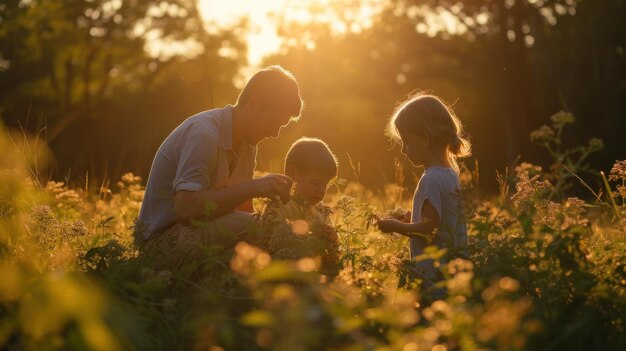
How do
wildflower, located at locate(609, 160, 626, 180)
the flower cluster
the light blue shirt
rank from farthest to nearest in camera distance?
the light blue shirt
wildflower, located at locate(609, 160, 626, 180)
the flower cluster

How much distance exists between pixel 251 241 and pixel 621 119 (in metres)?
20.5

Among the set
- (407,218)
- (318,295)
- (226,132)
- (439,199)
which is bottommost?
(407,218)

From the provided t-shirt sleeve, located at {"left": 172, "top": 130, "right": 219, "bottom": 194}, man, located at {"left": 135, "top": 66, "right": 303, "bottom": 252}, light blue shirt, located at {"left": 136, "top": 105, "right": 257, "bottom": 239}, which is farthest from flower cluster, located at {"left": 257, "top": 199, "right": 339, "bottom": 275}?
light blue shirt, located at {"left": 136, "top": 105, "right": 257, "bottom": 239}

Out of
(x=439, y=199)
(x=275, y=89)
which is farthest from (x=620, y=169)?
(x=275, y=89)

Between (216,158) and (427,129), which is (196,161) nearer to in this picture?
(216,158)

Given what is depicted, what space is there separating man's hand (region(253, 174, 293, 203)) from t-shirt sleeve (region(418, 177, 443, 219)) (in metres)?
0.83

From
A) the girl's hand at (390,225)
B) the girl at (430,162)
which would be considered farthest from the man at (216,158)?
the girl at (430,162)

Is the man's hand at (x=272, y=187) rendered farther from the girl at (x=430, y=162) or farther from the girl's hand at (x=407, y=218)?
the girl's hand at (x=407, y=218)

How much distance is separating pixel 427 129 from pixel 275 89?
3.46 feet

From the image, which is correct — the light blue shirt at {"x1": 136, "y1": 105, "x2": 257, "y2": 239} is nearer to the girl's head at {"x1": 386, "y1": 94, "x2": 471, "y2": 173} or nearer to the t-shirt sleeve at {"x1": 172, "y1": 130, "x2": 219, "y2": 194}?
the t-shirt sleeve at {"x1": 172, "y1": 130, "x2": 219, "y2": 194}

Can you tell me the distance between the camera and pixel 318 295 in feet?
6.79

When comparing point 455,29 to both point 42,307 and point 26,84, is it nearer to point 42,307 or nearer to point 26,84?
point 26,84

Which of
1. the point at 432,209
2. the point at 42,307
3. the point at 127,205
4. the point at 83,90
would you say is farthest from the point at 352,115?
the point at 42,307

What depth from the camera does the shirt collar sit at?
4809 millimetres
